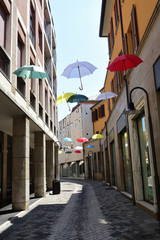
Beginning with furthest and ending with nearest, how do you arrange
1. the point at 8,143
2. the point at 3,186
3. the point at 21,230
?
→ the point at 8,143
the point at 3,186
the point at 21,230

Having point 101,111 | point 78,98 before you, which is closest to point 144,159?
point 78,98

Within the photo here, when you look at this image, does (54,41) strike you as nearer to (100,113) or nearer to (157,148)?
(100,113)

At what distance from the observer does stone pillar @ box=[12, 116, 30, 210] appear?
1089cm

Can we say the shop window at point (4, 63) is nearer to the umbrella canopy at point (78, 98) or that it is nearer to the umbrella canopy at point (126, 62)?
the umbrella canopy at point (126, 62)

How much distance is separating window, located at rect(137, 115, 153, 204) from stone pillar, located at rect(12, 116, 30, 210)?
507 centimetres

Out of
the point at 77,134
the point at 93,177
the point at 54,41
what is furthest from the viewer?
the point at 77,134

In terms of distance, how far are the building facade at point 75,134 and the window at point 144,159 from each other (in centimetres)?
2644

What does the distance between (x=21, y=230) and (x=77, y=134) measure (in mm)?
40268

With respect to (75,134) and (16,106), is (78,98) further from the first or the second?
(75,134)

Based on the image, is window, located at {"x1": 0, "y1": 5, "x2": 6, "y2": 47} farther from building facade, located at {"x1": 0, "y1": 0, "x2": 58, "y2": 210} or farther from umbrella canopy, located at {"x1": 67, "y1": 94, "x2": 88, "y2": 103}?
umbrella canopy, located at {"x1": 67, "y1": 94, "x2": 88, "y2": 103}

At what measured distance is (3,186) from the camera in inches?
550

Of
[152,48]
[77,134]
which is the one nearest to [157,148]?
[152,48]

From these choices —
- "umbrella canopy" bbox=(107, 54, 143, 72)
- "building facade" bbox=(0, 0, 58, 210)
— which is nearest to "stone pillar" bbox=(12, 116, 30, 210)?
"building facade" bbox=(0, 0, 58, 210)

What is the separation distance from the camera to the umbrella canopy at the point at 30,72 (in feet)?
28.2
